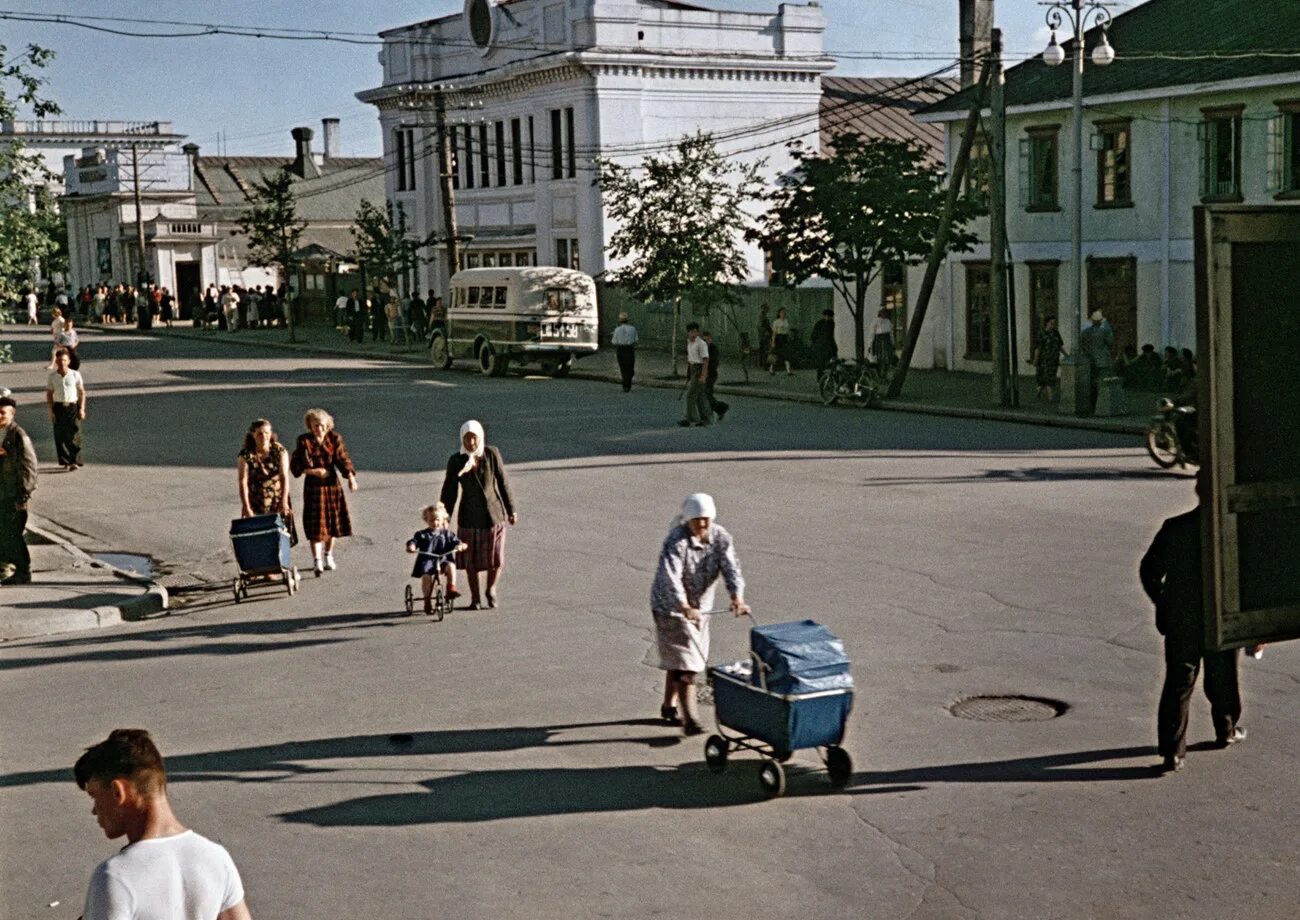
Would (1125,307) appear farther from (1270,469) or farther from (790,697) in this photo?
(1270,469)

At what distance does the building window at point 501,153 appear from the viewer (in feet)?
195

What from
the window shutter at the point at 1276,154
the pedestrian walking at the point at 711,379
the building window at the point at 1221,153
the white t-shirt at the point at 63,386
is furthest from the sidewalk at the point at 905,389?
the white t-shirt at the point at 63,386

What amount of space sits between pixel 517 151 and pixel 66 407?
35.6 metres

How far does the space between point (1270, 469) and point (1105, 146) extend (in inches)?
1322

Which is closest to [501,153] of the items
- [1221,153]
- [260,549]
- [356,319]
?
[356,319]

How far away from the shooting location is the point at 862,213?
34938mm

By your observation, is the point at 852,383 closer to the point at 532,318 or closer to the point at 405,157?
the point at 532,318

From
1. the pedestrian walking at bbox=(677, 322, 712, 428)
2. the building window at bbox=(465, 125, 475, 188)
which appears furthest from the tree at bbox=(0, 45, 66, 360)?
the building window at bbox=(465, 125, 475, 188)

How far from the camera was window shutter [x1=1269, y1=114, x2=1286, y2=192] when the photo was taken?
31.9 metres

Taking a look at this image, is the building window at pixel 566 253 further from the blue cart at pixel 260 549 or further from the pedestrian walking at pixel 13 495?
the blue cart at pixel 260 549

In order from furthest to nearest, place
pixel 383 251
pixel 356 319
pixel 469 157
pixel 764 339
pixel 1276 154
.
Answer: pixel 469 157
pixel 356 319
pixel 383 251
pixel 764 339
pixel 1276 154

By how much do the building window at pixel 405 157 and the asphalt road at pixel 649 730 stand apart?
153 feet

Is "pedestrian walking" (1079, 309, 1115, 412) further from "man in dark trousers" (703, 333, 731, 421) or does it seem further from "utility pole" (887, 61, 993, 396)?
"man in dark trousers" (703, 333, 731, 421)

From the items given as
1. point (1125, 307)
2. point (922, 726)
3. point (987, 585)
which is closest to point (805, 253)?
point (1125, 307)
